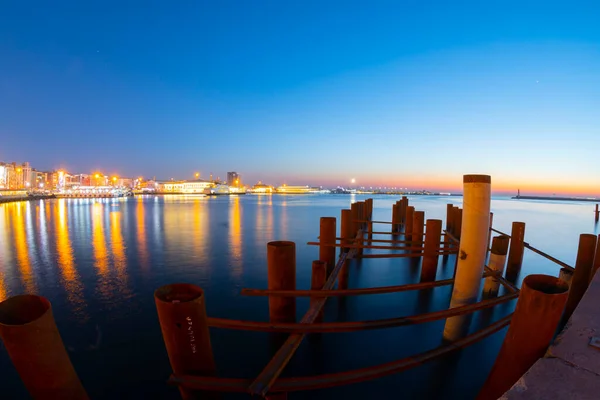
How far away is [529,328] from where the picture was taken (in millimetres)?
2562

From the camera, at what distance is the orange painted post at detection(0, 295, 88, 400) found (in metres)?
2.21

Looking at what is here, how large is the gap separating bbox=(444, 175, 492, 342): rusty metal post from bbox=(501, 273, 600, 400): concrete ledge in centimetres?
169

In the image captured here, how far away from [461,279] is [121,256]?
15.8 metres

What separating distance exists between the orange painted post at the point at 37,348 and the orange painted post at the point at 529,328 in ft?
13.4

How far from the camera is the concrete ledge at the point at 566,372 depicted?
223cm

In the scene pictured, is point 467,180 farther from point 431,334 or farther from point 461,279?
point 431,334

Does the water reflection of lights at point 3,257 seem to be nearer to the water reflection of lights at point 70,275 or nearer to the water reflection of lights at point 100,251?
the water reflection of lights at point 70,275

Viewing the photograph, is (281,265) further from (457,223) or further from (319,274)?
(457,223)

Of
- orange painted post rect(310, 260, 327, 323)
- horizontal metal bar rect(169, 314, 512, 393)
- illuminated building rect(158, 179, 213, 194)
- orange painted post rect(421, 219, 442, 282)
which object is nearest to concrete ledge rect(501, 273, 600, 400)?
horizontal metal bar rect(169, 314, 512, 393)

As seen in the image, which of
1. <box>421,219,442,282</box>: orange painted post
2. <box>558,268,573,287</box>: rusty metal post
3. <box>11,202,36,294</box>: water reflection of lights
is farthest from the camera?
<box>11,202,36,294</box>: water reflection of lights

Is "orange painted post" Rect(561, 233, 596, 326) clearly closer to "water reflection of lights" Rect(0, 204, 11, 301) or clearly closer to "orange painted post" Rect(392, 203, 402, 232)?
"orange painted post" Rect(392, 203, 402, 232)

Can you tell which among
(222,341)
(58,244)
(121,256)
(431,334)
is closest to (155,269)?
(121,256)

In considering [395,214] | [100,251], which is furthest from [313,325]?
[395,214]

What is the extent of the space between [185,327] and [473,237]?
455 cm
